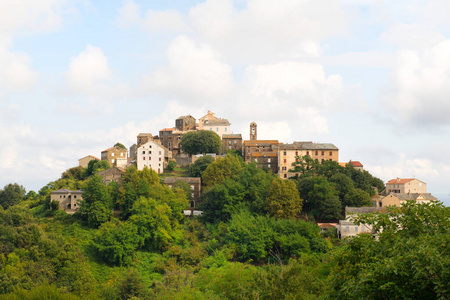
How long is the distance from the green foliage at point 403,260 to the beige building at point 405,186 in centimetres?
5214

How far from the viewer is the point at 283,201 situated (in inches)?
2133

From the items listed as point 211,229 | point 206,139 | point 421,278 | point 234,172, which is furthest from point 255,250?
point 421,278

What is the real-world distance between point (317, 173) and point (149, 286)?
30.4 meters

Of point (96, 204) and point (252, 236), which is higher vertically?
point (96, 204)

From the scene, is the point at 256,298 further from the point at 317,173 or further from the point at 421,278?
the point at 317,173

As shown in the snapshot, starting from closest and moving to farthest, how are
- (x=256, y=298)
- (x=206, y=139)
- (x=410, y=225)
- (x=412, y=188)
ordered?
(x=410, y=225) → (x=256, y=298) → (x=412, y=188) → (x=206, y=139)

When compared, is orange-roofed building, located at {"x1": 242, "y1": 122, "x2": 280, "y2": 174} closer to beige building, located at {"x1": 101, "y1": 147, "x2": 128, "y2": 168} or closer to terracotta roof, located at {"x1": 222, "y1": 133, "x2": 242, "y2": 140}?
terracotta roof, located at {"x1": 222, "y1": 133, "x2": 242, "y2": 140}

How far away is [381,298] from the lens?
46.8 feet

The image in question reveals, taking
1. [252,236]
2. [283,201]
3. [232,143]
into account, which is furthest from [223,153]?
[252,236]

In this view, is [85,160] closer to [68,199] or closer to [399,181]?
[68,199]

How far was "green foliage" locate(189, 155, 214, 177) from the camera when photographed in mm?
68750

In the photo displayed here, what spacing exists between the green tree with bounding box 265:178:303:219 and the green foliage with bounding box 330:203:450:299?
34898 millimetres

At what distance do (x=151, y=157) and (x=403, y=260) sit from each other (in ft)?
202

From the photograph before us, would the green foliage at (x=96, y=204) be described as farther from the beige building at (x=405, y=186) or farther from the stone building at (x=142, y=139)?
the beige building at (x=405, y=186)
